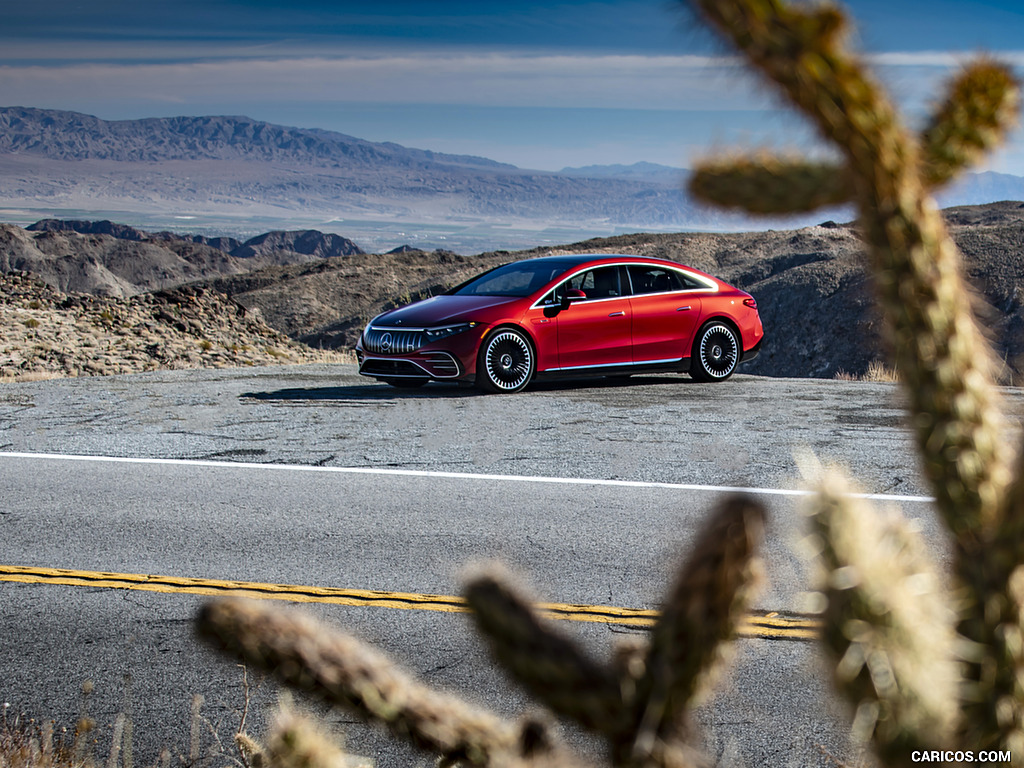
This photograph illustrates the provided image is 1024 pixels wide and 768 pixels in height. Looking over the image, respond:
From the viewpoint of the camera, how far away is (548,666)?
1.24 meters

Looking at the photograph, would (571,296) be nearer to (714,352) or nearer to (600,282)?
(600,282)

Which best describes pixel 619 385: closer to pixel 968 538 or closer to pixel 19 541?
pixel 19 541

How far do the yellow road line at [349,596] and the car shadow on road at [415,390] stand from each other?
6.57 meters

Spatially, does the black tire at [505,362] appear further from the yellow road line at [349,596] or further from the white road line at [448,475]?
the yellow road line at [349,596]

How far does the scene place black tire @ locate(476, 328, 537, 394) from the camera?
1222cm

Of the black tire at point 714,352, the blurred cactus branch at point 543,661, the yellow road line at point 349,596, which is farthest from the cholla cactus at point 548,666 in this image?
the black tire at point 714,352

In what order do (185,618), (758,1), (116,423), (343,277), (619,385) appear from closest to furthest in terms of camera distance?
1. (758,1)
2. (185,618)
3. (116,423)
4. (619,385)
5. (343,277)

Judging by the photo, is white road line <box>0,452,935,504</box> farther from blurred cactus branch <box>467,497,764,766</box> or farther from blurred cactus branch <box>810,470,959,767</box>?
blurred cactus branch <box>810,470,959,767</box>

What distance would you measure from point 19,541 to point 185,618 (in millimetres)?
2184

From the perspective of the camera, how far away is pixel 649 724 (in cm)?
115

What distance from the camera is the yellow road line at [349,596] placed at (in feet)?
16.0

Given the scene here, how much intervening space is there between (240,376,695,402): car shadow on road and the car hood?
3.11ft

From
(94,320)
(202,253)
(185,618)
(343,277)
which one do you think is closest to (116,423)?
(185,618)

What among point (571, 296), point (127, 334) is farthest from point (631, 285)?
point (127, 334)
